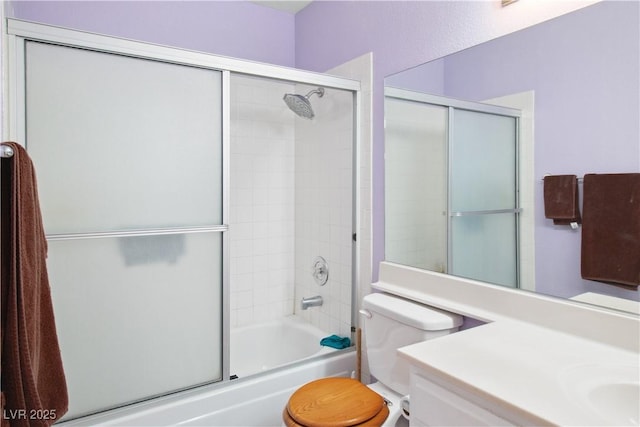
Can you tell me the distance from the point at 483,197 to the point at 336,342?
126cm

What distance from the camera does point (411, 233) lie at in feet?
6.34

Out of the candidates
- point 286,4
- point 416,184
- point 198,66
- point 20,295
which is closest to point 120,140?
point 198,66

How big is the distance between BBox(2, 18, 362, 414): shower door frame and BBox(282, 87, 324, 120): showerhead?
0.35m

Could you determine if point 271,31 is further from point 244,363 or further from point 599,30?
point 244,363

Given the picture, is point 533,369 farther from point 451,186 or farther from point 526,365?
point 451,186

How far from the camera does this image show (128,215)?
161cm

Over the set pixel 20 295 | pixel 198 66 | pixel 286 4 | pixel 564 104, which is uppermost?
pixel 286 4

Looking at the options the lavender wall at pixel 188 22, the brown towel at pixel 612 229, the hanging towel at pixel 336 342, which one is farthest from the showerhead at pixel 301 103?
the brown towel at pixel 612 229

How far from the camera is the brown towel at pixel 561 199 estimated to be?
1.26 metres

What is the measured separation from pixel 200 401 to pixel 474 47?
6.25 feet

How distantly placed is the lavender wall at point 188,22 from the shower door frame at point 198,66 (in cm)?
70

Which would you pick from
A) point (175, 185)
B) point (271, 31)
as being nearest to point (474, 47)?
point (175, 185)

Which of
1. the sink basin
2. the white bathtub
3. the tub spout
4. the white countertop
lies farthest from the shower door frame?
the sink basin

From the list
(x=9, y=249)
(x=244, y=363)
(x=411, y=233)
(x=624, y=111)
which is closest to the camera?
(x=9, y=249)
